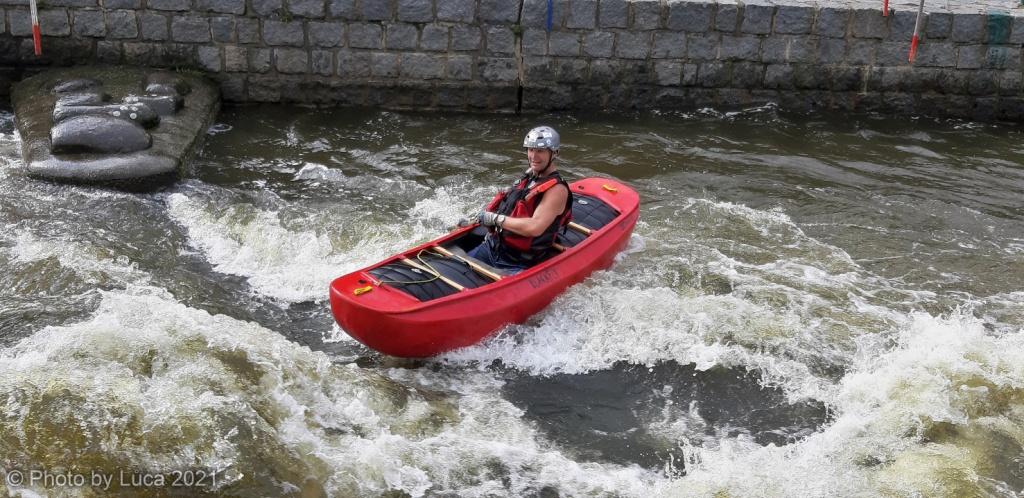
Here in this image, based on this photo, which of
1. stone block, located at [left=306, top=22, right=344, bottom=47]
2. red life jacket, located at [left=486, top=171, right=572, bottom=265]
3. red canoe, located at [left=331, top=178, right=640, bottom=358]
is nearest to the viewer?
red canoe, located at [left=331, top=178, right=640, bottom=358]

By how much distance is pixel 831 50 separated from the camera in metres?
9.81

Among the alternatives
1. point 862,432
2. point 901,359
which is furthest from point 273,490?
point 901,359

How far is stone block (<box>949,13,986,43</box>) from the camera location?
378 inches

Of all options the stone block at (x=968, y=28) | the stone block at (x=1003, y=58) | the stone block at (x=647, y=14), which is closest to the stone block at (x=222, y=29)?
the stone block at (x=647, y=14)

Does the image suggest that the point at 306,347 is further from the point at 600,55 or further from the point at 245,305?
the point at 600,55

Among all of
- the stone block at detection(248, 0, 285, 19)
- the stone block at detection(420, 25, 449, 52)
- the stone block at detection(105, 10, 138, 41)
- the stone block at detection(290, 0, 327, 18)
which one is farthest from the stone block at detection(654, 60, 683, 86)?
the stone block at detection(105, 10, 138, 41)

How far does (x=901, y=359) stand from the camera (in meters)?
5.51

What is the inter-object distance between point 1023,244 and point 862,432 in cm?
328

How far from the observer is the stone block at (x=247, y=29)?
9375mm

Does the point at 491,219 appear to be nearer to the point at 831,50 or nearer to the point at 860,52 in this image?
the point at 831,50

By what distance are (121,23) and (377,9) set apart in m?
2.43

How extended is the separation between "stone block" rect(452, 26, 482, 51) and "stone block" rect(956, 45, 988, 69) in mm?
4810

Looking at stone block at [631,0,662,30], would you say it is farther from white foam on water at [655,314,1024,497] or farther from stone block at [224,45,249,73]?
white foam on water at [655,314,1024,497]

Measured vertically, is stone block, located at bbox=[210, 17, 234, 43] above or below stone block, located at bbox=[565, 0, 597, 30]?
below
